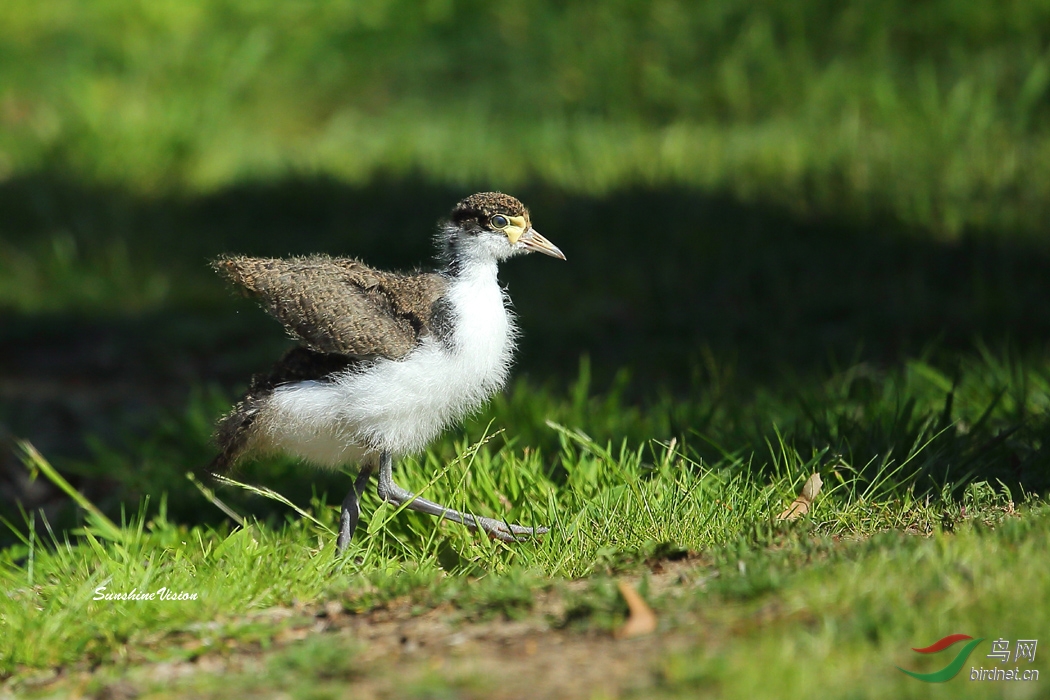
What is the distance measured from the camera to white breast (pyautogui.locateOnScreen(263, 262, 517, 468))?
390 centimetres

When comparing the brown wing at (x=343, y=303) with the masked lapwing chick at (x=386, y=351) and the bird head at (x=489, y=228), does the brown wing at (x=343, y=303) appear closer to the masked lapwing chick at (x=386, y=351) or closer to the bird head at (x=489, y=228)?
the masked lapwing chick at (x=386, y=351)

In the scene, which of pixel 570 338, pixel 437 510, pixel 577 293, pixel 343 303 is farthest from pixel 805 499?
pixel 577 293

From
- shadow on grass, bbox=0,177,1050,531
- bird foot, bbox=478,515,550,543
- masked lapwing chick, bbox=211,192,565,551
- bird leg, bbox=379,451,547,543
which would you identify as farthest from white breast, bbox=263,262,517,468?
shadow on grass, bbox=0,177,1050,531

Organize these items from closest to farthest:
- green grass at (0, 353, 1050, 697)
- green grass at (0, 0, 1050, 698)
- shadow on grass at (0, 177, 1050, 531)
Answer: green grass at (0, 353, 1050, 697), green grass at (0, 0, 1050, 698), shadow on grass at (0, 177, 1050, 531)

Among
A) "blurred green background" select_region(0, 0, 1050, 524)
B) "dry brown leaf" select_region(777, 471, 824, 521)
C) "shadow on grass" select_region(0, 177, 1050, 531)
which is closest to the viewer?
"dry brown leaf" select_region(777, 471, 824, 521)

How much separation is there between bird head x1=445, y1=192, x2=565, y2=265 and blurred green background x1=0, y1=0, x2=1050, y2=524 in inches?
48.9

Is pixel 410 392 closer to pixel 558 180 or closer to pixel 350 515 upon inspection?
pixel 350 515

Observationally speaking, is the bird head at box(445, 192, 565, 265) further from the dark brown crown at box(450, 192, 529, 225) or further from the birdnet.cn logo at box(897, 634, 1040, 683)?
the birdnet.cn logo at box(897, 634, 1040, 683)

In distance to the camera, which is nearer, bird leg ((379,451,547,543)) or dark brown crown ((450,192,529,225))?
bird leg ((379,451,547,543))

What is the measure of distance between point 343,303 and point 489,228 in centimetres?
59

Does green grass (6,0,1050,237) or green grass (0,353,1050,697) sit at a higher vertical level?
green grass (6,0,1050,237)

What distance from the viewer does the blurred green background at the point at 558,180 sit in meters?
6.69

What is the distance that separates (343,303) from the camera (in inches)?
157

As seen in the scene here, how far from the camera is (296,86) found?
10.7 meters
